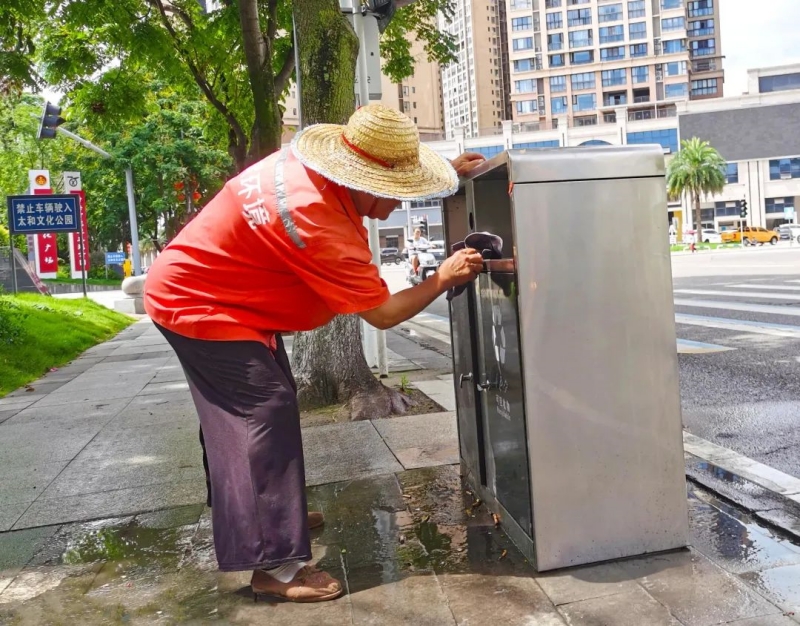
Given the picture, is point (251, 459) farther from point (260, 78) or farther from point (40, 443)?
point (260, 78)

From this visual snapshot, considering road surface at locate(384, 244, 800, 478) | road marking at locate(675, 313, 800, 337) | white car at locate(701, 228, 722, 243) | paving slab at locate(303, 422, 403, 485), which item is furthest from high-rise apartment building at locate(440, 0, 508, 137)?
paving slab at locate(303, 422, 403, 485)

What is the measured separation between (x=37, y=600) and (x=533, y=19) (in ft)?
362

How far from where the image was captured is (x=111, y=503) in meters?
4.17

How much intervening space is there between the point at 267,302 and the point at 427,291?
571 mm

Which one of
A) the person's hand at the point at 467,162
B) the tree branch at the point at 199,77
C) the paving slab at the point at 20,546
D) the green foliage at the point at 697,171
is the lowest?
the paving slab at the point at 20,546

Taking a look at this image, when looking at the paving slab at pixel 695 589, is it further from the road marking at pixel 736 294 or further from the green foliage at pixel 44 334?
the road marking at pixel 736 294

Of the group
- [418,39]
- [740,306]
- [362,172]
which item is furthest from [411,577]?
[418,39]

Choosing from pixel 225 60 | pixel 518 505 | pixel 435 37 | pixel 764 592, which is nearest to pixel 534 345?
pixel 518 505

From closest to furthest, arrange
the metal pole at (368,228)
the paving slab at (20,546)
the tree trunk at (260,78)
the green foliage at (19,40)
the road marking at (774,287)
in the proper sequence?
the paving slab at (20,546) → the metal pole at (368,228) → the tree trunk at (260,78) → the green foliage at (19,40) → the road marking at (774,287)

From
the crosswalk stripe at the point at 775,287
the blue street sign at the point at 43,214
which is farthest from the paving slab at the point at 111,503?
the blue street sign at the point at 43,214

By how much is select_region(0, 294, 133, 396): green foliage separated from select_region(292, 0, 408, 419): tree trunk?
4.68 metres

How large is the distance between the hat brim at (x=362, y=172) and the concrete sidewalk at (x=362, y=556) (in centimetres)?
139

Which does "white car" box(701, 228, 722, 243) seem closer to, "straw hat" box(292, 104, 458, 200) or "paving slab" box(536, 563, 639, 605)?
"paving slab" box(536, 563, 639, 605)

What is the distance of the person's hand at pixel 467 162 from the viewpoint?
324cm
